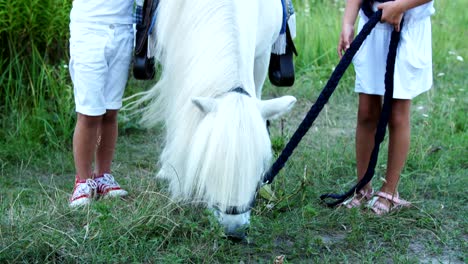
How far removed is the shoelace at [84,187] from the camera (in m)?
3.36

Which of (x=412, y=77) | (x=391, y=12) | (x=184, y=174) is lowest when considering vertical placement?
(x=184, y=174)

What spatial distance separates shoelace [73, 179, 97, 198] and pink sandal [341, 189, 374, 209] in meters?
1.18

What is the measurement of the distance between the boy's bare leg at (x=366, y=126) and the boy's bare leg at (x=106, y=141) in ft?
3.88

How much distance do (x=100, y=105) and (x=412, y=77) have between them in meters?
1.40

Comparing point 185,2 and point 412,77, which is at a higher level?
point 185,2

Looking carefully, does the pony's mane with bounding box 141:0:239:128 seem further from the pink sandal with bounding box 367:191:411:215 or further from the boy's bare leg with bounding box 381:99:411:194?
the pink sandal with bounding box 367:191:411:215

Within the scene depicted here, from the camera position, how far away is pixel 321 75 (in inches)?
223

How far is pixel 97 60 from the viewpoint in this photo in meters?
→ 3.22

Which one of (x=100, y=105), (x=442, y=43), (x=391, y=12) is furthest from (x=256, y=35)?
(x=442, y=43)

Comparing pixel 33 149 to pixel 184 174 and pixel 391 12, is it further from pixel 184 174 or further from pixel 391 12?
pixel 391 12

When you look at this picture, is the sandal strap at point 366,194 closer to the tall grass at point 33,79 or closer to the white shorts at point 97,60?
the white shorts at point 97,60

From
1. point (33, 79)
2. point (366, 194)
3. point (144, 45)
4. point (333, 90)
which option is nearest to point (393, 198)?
point (366, 194)

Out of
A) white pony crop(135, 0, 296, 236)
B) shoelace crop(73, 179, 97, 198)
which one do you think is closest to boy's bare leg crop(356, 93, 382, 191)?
white pony crop(135, 0, 296, 236)

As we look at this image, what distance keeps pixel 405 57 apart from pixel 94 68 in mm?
1370
